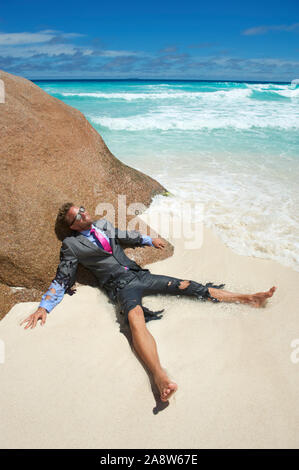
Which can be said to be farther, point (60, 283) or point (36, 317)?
point (60, 283)

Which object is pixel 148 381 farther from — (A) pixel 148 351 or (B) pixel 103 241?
(B) pixel 103 241

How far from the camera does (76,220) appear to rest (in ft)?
10.00

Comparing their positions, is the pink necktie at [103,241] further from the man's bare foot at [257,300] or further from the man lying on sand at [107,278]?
the man's bare foot at [257,300]

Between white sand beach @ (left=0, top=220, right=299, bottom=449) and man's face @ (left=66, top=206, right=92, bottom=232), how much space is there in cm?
73

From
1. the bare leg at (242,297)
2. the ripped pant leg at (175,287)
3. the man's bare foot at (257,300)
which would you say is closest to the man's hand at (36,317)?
the ripped pant leg at (175,287)

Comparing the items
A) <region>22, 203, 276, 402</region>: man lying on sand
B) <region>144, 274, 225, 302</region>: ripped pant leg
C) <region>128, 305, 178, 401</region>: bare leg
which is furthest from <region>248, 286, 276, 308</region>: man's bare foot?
<region>128, 305, 178, 401</region>: bare leg

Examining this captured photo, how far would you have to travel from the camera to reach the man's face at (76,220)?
304 cm

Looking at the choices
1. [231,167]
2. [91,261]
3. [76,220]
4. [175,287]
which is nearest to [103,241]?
[91,261]

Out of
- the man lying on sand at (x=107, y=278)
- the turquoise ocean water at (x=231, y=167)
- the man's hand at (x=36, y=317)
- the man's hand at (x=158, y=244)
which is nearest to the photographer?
the man's hand at (x=36, y=317)

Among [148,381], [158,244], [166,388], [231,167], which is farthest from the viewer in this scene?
[231,167]

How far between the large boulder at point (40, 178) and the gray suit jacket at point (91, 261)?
0.32 metres

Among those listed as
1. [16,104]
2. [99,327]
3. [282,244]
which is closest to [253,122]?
[282,244]

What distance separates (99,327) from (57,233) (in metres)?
1.16

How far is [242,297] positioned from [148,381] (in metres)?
1.30
